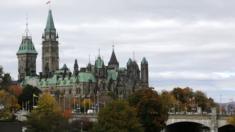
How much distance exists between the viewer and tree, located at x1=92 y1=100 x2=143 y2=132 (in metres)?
84.9

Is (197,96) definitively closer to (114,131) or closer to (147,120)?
(147,120)

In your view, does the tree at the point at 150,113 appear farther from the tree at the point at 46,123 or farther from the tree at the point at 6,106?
the tree at the point at 6,106

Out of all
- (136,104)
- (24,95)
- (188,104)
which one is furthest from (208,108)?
(136,104)

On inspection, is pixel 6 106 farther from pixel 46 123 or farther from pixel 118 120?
pixel 118 120

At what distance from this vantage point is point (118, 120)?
3383 inches

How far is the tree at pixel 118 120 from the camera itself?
84938 mm

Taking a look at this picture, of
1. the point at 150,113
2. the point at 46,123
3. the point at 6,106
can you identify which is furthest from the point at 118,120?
the point at 6,106

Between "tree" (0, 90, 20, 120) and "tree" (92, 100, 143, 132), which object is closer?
"tree" (92, 100, 143, 132)

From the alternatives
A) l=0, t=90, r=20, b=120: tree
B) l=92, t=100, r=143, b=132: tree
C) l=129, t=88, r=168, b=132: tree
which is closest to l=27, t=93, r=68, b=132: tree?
l=92, t=100, r=143, b=132: tree

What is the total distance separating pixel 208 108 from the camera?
16938 centimetres

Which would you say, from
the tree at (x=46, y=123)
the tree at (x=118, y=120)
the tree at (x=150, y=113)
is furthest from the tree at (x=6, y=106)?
the tree at (x=118, y=120)

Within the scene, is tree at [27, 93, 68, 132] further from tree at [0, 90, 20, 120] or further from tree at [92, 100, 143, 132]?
tree at [0, 90, 20, 120]

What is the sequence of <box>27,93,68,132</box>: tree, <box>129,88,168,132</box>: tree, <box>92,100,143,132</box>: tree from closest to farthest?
<box>92,100,143,132</box>: tree < <box>27,93,68,132</box>: tree < <box>129,88,168,132</box>: tree

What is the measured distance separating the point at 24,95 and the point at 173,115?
172 feet
